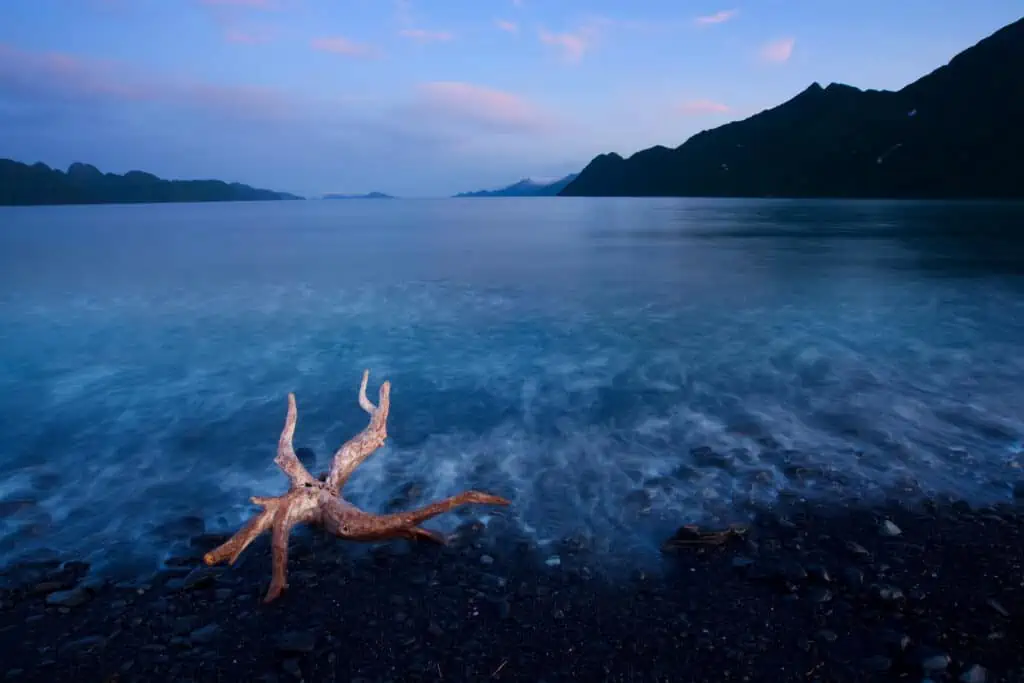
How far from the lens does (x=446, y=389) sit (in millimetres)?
15938

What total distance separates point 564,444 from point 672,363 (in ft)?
23.3

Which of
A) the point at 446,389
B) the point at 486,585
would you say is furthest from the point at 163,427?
the point at 486,585

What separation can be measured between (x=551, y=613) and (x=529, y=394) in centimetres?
876

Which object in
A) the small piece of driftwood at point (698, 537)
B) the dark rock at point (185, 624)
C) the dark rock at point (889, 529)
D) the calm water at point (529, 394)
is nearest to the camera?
the dark rock at point (185, 624)

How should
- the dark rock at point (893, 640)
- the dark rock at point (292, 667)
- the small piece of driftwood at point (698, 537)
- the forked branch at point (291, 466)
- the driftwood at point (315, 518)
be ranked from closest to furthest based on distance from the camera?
the dark rock at point (292, 667)
the dark rock at point (893, 640)
the driftwood at point (315, 518)
the small piece of driftwood at point (698, 537)
the forked branch at point (291, 466)

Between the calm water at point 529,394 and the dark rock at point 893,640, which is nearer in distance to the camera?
Answer: the dark rock at point 893,640

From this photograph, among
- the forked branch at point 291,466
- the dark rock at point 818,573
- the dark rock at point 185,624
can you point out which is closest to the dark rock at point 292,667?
the dark rock at point 185,624

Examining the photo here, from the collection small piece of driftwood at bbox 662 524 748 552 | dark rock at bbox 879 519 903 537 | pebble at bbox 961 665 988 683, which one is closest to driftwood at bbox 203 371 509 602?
small piece of driftwood at bbox 662 524 748 552

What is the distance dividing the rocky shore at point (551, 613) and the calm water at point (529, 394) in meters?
0.88

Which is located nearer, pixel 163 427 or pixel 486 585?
pixel 486 585

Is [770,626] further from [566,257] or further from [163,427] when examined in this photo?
[566,257]

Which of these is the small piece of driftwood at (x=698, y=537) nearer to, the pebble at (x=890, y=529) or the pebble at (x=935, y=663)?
the pebble at (x=890, y=529)

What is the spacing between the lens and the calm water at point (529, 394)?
9859 millimetres

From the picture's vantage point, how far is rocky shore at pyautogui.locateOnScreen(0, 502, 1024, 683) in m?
6.08
